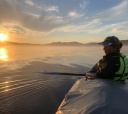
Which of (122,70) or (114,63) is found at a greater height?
(114,63)

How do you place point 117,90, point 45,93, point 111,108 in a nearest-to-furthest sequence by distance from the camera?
point 111,108
point 117,90
point 45,93

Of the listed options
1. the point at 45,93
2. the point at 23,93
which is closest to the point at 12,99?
the point at 23,93

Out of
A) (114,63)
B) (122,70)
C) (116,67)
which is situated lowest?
(122,70)

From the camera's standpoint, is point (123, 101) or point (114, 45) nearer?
point (123, 101)

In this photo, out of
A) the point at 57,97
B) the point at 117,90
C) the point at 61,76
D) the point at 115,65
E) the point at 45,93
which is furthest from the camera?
the point at 61,76

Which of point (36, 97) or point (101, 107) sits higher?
point (101, 107)

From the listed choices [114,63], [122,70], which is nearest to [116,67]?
[114,63]

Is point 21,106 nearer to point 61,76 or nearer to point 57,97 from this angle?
point 57,97

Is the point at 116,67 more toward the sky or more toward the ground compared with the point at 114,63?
more toward the ground

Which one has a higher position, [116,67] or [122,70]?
[116,67]

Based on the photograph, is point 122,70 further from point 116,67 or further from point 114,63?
point 114,63

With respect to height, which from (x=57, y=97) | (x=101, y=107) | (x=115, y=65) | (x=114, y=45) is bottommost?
(x=57, y=97)

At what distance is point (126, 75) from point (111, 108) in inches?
78.6

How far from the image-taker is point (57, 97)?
16.4 ft
